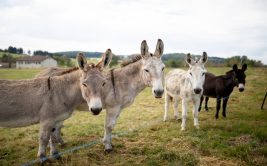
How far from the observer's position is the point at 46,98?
210 inches

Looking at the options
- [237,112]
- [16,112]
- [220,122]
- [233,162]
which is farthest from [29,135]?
[237,112]

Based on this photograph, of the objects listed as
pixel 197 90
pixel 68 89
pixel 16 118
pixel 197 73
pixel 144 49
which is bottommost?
pixel 16 118

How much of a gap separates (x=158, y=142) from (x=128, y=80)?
2240 millimetres

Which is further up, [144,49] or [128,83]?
[144,49]

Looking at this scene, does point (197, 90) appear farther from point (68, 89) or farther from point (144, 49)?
point (68, 89)

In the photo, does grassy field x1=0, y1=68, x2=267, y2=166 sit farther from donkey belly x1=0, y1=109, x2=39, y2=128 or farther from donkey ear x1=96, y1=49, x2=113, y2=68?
donkey ear x1=96, y1=49, x2=113, y2=68

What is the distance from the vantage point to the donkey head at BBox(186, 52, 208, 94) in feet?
25.7

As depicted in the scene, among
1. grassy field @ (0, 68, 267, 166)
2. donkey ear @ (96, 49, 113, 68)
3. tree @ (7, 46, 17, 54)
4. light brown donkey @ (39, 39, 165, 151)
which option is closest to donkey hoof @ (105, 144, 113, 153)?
light brown donkey @ (39, 39, 165, 151)

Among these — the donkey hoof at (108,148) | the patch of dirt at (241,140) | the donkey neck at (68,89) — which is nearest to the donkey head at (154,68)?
the donkey neck at (68,89)

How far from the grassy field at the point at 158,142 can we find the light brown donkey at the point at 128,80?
83 cm

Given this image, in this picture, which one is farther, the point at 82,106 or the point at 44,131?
the point at 82,106

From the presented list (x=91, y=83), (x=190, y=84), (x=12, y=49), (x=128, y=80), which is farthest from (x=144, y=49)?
(x=12, y=49)

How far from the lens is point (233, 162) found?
5738 millimetres

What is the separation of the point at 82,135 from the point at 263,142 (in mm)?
5891
